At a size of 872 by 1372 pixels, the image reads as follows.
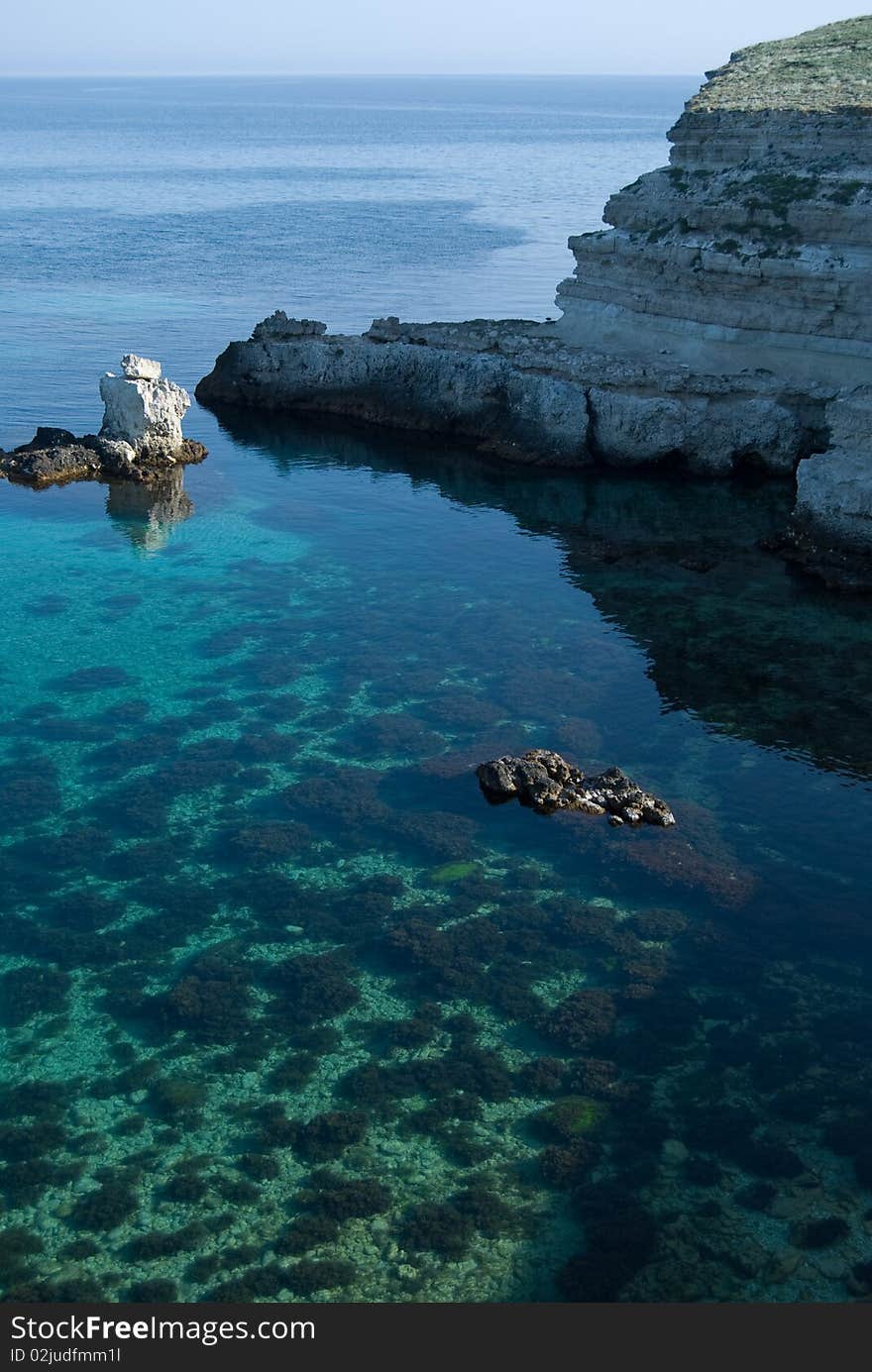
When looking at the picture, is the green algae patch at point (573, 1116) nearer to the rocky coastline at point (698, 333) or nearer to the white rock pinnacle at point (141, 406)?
the rocky coastline at point (698, 333)

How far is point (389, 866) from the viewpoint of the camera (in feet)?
79.3

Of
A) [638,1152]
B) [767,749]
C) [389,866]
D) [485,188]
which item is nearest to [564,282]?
[767,749]

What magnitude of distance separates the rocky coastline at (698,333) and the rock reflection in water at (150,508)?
10854 millimetres

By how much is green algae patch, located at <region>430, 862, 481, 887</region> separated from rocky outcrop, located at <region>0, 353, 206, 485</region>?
94.9 feet

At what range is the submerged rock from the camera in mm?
25516

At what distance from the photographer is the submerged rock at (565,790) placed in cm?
2552

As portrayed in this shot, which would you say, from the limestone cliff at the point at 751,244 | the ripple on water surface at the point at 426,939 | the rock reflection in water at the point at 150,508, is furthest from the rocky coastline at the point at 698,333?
the rock reflection in water at the point at 150,508

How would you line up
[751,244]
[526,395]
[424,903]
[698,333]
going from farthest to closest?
1. [526,395]
2. [698,333]
3. [751,244]
4. [424,903]

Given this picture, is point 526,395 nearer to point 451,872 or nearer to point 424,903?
point 451,872

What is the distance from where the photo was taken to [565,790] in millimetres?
26188

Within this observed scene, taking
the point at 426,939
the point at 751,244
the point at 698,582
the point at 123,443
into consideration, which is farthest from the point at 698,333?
the point at 426,939

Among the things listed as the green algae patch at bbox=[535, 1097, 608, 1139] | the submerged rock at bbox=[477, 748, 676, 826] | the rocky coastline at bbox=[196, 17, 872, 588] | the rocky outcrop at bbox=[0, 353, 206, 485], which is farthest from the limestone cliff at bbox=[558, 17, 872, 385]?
the green algae patch at bbox=[535, 1097, 608, 1139]

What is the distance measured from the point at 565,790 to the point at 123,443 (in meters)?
Result: 29.9

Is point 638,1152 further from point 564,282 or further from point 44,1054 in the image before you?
point 564,282
